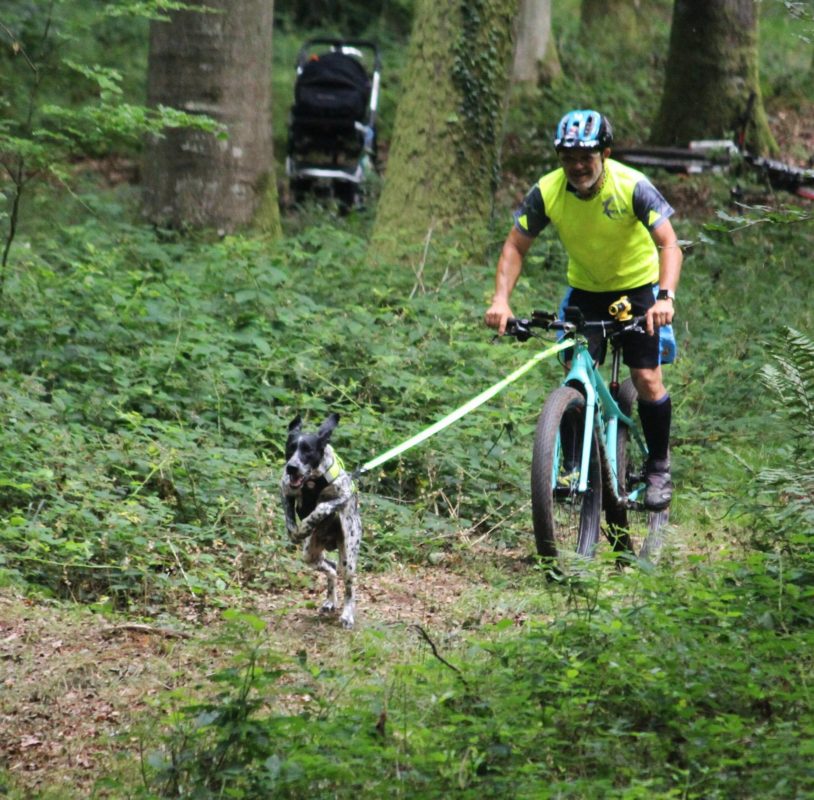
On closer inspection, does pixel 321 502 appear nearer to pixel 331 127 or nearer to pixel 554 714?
pixel 554 714

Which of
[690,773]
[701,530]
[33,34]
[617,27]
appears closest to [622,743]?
[690,773]

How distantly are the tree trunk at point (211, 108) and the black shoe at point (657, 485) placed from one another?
720 centimetres

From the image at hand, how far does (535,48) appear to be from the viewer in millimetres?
25500

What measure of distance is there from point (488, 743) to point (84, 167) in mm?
17536

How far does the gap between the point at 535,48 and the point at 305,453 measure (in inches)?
822

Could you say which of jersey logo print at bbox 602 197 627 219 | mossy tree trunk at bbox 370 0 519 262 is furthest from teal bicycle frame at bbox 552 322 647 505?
mossy tree trunk at bbox 370 0 519 262

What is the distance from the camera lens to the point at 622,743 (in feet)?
15.5

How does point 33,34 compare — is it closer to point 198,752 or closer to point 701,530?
point 701,530

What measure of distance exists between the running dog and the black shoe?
2276mm

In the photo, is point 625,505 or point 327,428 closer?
point 327,428

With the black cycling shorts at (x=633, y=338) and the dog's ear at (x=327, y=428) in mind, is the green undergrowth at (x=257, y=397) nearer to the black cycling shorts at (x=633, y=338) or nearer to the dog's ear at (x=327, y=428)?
the black cycling shorts at (x=633, y=338)

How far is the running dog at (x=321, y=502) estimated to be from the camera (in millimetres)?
5945

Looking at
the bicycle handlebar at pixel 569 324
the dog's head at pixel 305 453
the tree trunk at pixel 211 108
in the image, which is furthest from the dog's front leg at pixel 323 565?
the tree trunk at pixel 211 108

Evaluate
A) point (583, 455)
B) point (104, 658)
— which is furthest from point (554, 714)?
point (583, 455)
